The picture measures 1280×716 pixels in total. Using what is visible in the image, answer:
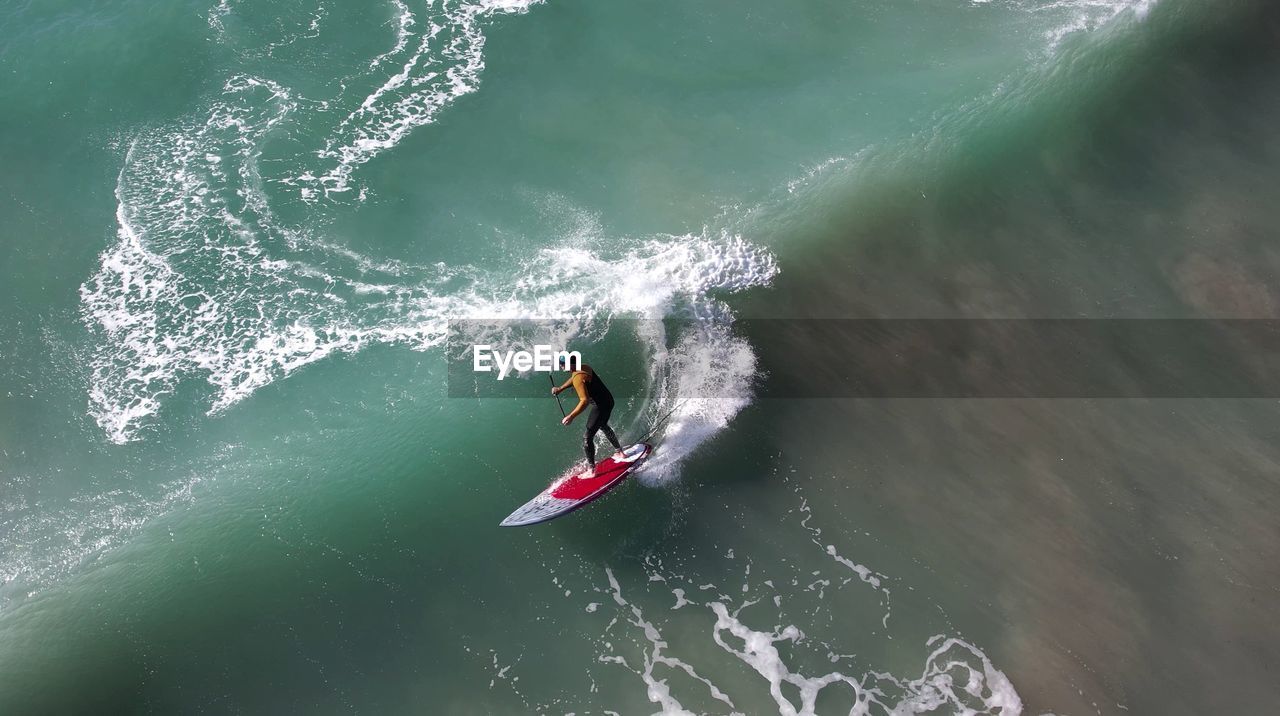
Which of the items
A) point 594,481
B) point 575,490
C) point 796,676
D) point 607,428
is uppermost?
point 607,428

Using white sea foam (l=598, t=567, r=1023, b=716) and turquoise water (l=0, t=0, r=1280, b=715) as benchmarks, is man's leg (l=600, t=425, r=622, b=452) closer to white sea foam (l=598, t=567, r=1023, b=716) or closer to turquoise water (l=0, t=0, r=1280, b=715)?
turquoise water (l=0, t=0, r=1280, b=715)

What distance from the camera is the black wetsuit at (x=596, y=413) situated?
2547 centimetres

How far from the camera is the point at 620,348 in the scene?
3120cm

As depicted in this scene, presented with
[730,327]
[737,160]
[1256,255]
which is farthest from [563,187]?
[1256,255]

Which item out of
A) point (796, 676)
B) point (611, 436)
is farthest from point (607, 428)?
point (796, 676)

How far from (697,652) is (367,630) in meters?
10.4

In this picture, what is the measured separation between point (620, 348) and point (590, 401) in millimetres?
5262

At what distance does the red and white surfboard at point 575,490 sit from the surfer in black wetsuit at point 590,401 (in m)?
0.42

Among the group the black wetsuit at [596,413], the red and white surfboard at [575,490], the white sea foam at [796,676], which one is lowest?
the white sea foam at [796,676]

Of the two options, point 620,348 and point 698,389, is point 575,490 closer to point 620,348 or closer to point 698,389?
point 698,389

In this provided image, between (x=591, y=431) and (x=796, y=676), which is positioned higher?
(x=591, y=431)

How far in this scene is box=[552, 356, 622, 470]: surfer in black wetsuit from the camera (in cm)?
2516

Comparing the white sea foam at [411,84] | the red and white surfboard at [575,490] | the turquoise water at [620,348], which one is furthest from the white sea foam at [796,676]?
the white sea foam at [411,84]

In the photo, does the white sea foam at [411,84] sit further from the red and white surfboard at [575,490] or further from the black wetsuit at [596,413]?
the red and white surfboard at [575,490]
